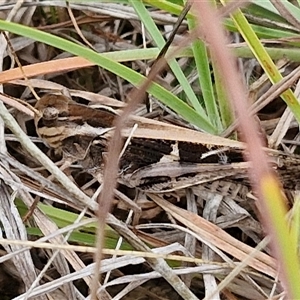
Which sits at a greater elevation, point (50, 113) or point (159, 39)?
point (159, 39)

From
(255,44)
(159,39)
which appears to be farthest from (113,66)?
(255,44)

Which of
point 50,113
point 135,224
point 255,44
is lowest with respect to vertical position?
point 135,224

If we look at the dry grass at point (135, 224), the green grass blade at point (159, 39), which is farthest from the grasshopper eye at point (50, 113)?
the green grass blade at point (159, 39)

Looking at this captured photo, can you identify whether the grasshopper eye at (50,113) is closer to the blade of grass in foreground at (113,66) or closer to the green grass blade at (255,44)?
the blade of grass in foreground at (113,66)

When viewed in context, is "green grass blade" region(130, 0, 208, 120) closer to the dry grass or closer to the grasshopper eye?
the dry grass

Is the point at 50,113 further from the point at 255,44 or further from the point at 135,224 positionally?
the point at 255,44

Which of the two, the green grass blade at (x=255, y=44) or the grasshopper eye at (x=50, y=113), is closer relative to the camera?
the green grass blade at (x=255, y=44)

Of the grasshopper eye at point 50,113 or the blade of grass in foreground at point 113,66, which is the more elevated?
the blade of grass in foreground at point 113,66

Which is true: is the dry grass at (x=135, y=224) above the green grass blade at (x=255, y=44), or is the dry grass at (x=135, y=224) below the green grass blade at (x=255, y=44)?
below

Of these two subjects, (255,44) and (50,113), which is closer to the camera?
(255,44)

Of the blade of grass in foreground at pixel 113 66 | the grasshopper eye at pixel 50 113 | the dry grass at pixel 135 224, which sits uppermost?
the blade of grass in foreground at pixel 113 66

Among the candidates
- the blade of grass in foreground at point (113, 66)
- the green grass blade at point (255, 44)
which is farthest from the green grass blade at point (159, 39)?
the green grass blade at point (255, 44)

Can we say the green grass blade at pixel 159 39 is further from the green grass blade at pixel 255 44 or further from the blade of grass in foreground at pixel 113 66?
the green grass blade at pixel 255 44
